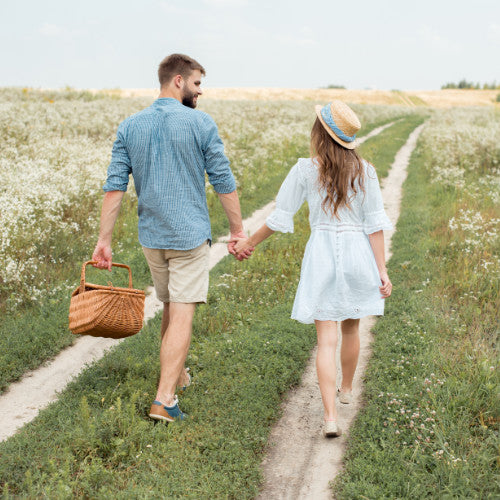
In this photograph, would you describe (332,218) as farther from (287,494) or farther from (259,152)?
(259,152)

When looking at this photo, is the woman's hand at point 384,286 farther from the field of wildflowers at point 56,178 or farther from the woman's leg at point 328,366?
the field of wildflowers at point 56,178

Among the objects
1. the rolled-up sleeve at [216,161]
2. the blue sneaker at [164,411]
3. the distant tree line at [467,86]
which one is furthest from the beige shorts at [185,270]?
the distant tree line at [467,86]

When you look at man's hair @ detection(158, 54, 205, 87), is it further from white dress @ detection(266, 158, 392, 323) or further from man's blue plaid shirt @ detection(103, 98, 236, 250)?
white dress @ detection(266, 158, 392, 323)

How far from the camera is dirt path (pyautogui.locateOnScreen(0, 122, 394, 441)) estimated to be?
4578 mm

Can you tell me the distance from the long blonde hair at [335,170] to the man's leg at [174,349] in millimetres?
1423

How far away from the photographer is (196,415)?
420cm

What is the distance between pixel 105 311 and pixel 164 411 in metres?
0.93

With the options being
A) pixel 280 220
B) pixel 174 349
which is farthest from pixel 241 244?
pixel 174 349

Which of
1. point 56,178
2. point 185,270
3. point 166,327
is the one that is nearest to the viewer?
point 185,270

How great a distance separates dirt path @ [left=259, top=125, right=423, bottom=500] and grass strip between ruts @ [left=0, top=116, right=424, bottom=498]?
11 cm

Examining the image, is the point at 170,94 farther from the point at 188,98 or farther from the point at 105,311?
the point at 105,311

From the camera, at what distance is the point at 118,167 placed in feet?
13.0

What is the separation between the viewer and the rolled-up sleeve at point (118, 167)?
3938 millimetres

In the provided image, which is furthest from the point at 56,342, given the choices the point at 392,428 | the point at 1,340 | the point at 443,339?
the point at 443,339
